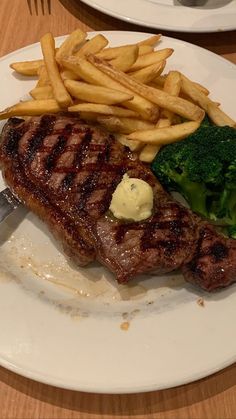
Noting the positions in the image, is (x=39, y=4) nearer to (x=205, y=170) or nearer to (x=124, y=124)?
(x=124, y=124)

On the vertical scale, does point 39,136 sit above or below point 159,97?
below

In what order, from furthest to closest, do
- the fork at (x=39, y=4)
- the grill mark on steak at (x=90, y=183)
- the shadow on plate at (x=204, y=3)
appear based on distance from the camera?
the fork at (x=39, y=4)
the shadow on plate at (x=204, y=3)
the grill mark on steak at (x=90, y=183)

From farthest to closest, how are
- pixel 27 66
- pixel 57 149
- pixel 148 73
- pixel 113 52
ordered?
pixel 27 66 → pixel 113 52 → pixel 148 73 → pixel 57 149

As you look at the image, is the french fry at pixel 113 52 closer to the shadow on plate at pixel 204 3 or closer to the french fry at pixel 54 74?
the french fry at pixel 54 74

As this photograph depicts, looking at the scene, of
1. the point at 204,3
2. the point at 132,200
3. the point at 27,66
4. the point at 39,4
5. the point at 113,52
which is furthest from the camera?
the point at 39,4

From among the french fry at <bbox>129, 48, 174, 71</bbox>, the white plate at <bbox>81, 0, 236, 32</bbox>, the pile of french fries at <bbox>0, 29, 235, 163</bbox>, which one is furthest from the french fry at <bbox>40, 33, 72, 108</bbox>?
the white plate at <bbox>81, 0, 236, 32</bbox>

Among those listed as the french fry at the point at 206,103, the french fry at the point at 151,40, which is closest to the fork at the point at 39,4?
the french fry at the point at 151,40

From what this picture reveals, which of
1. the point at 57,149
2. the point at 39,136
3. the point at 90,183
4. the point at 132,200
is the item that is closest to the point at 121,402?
the point at 132,200
